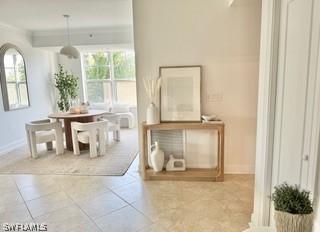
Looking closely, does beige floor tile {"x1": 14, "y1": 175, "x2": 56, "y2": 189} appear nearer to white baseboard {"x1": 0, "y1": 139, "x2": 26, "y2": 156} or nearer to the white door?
white baseboard {"x1": 0, "y1": 139, "x2": 26, "y2": 156}

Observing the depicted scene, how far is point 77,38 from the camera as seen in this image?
568cm

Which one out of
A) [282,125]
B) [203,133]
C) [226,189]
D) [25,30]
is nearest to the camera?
[282,125]

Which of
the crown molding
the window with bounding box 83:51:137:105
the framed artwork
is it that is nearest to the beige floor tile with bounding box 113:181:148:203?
the framed artwork

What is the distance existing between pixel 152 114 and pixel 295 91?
6.24ft

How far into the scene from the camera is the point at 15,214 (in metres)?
2.43

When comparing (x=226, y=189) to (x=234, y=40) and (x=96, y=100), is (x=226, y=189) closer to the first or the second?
(x=234, y=40)

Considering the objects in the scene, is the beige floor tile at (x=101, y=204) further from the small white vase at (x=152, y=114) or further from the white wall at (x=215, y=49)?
the white wall at (x=215, y=49)

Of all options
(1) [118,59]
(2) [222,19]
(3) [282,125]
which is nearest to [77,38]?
(1) [118,59]

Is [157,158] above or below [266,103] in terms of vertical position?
below

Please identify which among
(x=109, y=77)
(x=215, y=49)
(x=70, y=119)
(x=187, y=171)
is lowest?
(x=187, y=171)

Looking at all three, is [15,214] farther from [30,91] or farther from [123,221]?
[30,91]

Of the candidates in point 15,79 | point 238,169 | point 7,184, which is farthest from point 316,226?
point 15,79

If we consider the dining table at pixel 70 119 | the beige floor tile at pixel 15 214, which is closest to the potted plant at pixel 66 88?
the dining table at pixel 70 119

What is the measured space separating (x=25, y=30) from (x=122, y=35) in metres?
2.28
